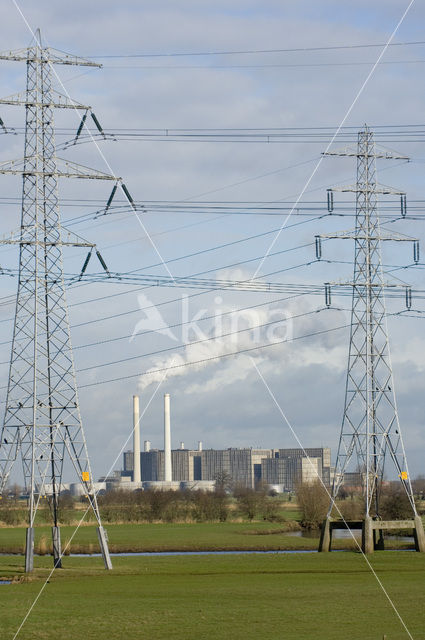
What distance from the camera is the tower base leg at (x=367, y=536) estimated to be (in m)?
50.0

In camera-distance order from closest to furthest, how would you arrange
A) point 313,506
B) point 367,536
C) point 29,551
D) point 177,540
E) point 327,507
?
1. point 29,551
2. point 367,536
3. point 177,540
4. point 327,507
5. point 313,506

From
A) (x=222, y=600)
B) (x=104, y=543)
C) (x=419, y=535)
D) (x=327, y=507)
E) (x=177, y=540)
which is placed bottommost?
(x=177, y=540)

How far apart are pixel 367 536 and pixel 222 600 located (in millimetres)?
20046

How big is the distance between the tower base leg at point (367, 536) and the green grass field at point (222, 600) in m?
1.25

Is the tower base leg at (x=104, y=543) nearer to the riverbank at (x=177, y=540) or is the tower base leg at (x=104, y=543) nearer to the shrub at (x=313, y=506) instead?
the riverbank at (x=177, y=540)

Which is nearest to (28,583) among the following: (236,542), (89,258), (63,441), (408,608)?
(63,441)

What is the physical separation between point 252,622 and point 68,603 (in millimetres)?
7704

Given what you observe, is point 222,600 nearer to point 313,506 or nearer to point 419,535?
point 419,535

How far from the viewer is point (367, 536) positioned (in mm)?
50500

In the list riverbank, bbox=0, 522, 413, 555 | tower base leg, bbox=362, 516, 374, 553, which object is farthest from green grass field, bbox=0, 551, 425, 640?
riverbank, bbox=0, 522, 413, 555

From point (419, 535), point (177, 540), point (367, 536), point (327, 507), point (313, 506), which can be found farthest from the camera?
point (313, 506)

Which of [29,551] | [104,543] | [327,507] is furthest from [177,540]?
[29,551]

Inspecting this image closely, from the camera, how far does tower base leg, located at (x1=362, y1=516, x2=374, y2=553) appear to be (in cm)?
5003

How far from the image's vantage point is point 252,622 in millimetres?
26953
